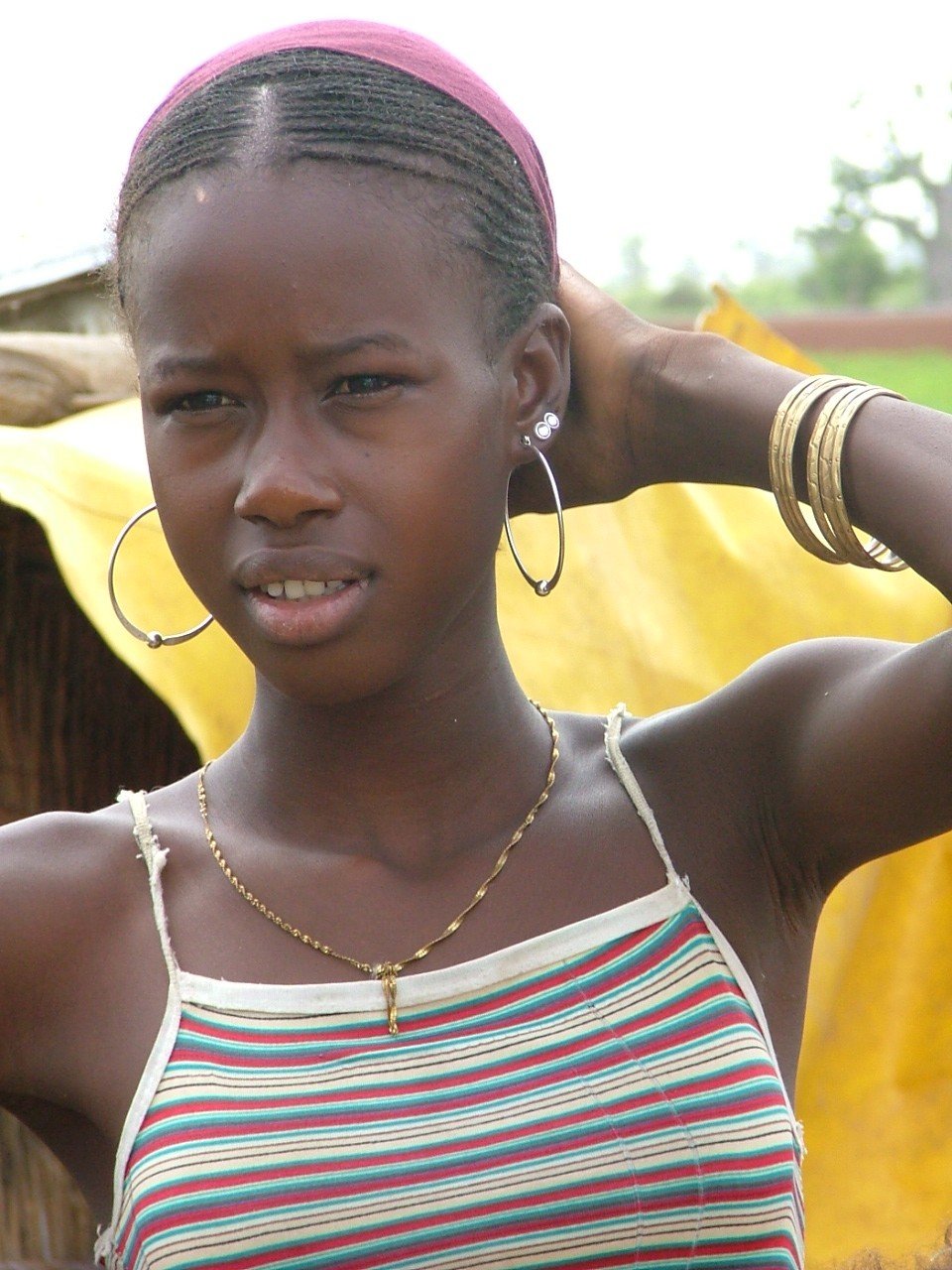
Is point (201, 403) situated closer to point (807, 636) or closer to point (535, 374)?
point (535, 374)

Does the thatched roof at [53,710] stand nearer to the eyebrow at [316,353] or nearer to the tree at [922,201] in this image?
the eyebrow at [316,353]

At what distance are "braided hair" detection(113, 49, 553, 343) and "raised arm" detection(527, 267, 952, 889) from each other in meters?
0.21

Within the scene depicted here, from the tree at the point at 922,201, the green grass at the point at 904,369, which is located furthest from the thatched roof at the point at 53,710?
the tree at the point at 922,201

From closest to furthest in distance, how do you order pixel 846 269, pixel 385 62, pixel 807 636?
pixel 385 62
pixel 807 636
pixel 846 269

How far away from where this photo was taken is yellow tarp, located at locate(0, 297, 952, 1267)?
8.66 ft

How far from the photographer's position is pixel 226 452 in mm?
1603

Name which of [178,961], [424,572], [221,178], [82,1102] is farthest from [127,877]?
[221,178]

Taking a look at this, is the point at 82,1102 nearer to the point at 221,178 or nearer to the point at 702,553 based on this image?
the point at 221,178

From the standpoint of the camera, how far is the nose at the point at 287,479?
1.53 m

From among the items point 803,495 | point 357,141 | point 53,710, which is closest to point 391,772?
point 803,495

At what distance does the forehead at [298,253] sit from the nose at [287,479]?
0.10 m

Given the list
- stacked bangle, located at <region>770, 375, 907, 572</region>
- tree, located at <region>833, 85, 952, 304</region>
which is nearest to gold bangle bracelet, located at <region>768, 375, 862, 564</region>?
stacked bangle, located at <region>770, 375, 907, 572</region>

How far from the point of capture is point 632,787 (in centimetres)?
187

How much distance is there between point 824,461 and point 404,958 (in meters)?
0.66
